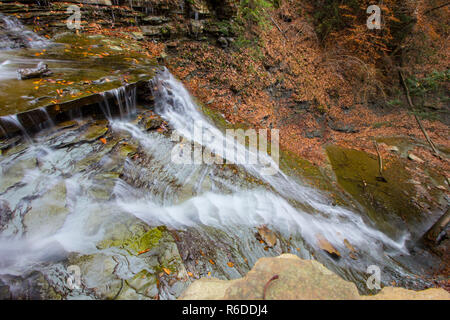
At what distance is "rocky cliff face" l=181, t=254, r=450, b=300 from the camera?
1.71 metres

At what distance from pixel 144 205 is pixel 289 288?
3085mm

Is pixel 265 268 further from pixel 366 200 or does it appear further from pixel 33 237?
pixel 366 200

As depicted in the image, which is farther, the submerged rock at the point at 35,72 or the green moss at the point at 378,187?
the green moss at the point at 378,187

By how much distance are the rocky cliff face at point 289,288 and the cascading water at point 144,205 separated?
117cm

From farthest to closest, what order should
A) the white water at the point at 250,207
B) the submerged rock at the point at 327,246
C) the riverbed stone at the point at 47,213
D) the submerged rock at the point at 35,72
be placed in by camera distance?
the submerged rock at the point at 327,246
the submerged rock at the point at 35,72
the white water at the point at 250,207
the riverbed stone at the point at 47,213

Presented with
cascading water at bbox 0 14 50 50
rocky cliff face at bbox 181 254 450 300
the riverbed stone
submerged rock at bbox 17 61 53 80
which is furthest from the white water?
cascading water at bbox 0 14 50 50

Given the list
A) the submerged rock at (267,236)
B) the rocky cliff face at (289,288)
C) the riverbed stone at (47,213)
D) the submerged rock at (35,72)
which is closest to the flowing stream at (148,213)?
the riverbed stone at (47,213)

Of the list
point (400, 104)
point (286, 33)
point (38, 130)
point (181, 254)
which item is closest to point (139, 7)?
point (38, 130)

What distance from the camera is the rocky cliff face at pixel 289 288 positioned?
5.59 ft

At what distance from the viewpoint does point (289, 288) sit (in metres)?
1.76

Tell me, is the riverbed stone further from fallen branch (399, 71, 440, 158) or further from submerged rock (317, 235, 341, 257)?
fallen branch (399, 71, 440, 158)

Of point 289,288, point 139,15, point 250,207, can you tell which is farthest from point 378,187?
point 139,15

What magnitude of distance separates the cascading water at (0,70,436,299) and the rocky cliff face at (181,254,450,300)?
117 centimetres

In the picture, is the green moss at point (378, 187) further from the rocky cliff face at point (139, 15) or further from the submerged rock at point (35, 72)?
the submerged rock at point (35, 72)
